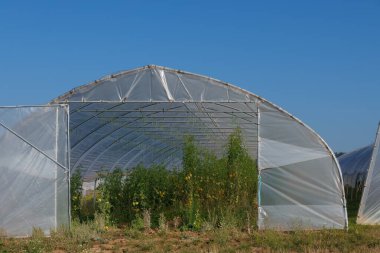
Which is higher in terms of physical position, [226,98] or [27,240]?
[226,98]

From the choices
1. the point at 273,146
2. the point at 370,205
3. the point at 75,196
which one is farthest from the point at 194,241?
the point at 370,205

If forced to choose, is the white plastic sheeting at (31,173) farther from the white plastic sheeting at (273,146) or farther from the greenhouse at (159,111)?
the white plastic sheeting at (273,146)

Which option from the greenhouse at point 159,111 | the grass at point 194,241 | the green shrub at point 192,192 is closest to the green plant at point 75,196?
the green shrub at point 192,192

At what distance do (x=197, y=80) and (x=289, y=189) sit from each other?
10.2ft

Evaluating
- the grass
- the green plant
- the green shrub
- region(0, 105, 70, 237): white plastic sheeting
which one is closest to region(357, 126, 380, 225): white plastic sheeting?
the grass

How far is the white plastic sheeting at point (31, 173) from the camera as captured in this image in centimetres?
1346

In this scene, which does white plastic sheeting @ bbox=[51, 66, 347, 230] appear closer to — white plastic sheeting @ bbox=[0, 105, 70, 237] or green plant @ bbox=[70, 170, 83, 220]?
white plastic sheeting @ bbox=[0, 105, 70, 237]

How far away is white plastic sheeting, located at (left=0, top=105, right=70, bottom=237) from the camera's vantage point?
44.2ft

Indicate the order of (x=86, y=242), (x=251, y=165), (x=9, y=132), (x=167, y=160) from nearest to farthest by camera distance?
(x=86, y=242)
(x=9, y=132)
(x=251, y=165)
(x=167, y=160)

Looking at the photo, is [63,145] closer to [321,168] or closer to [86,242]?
[86,242]

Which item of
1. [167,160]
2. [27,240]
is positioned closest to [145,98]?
[27,240]

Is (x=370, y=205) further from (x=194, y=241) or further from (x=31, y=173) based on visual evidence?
(x=31, y=173)

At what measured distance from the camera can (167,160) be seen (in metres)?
24.7

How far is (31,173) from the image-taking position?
13.6 metres
